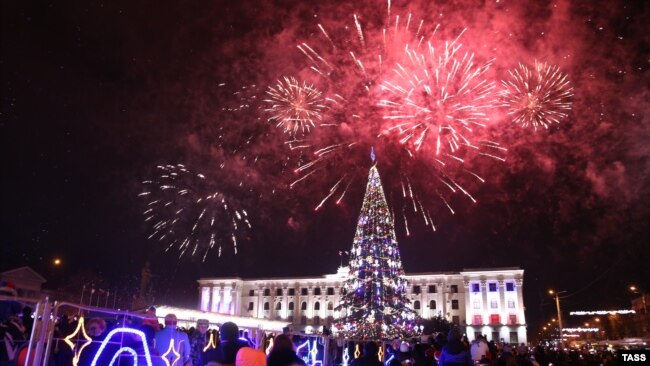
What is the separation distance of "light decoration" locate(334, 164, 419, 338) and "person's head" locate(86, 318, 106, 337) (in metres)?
25.7

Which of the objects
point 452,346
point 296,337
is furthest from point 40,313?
point 296,337

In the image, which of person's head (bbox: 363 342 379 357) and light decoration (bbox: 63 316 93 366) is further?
light decoration (bbox: 63 316 93 366)

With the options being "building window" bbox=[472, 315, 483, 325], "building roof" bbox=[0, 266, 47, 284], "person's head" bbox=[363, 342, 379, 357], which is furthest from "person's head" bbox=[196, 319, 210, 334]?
"building window" bbox=[472, 315, 483, 325]

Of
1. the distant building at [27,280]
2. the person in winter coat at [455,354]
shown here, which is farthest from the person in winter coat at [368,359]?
the distant building at [27,280]

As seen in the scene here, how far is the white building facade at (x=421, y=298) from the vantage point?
63562 millimetres

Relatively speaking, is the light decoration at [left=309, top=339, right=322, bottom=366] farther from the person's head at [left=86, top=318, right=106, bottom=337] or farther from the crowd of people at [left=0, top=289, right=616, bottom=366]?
the person's head at [left=86, top=318, right=106, bottom=337]

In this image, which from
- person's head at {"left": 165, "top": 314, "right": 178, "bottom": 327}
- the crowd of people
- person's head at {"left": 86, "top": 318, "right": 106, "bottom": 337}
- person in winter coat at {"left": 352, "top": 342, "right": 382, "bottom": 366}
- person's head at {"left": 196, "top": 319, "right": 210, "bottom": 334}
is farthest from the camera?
person's head at {"left": 196, "top": 319, "right": 210, "bottom": 334}

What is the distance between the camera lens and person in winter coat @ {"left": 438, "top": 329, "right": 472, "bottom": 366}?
7.26 meters

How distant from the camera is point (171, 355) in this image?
→ 7141mm

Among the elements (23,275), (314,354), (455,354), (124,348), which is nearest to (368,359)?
(455,354)

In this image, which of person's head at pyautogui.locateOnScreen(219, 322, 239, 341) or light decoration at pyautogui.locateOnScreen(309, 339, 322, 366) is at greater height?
person's head at pyautogui.locateOnScreen(219, 322, 239, 341)

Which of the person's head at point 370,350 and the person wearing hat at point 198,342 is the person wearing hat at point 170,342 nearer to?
the person wearing hat at point 198,342

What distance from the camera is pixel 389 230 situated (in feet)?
106

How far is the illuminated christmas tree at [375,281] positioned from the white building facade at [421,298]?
2600cm
